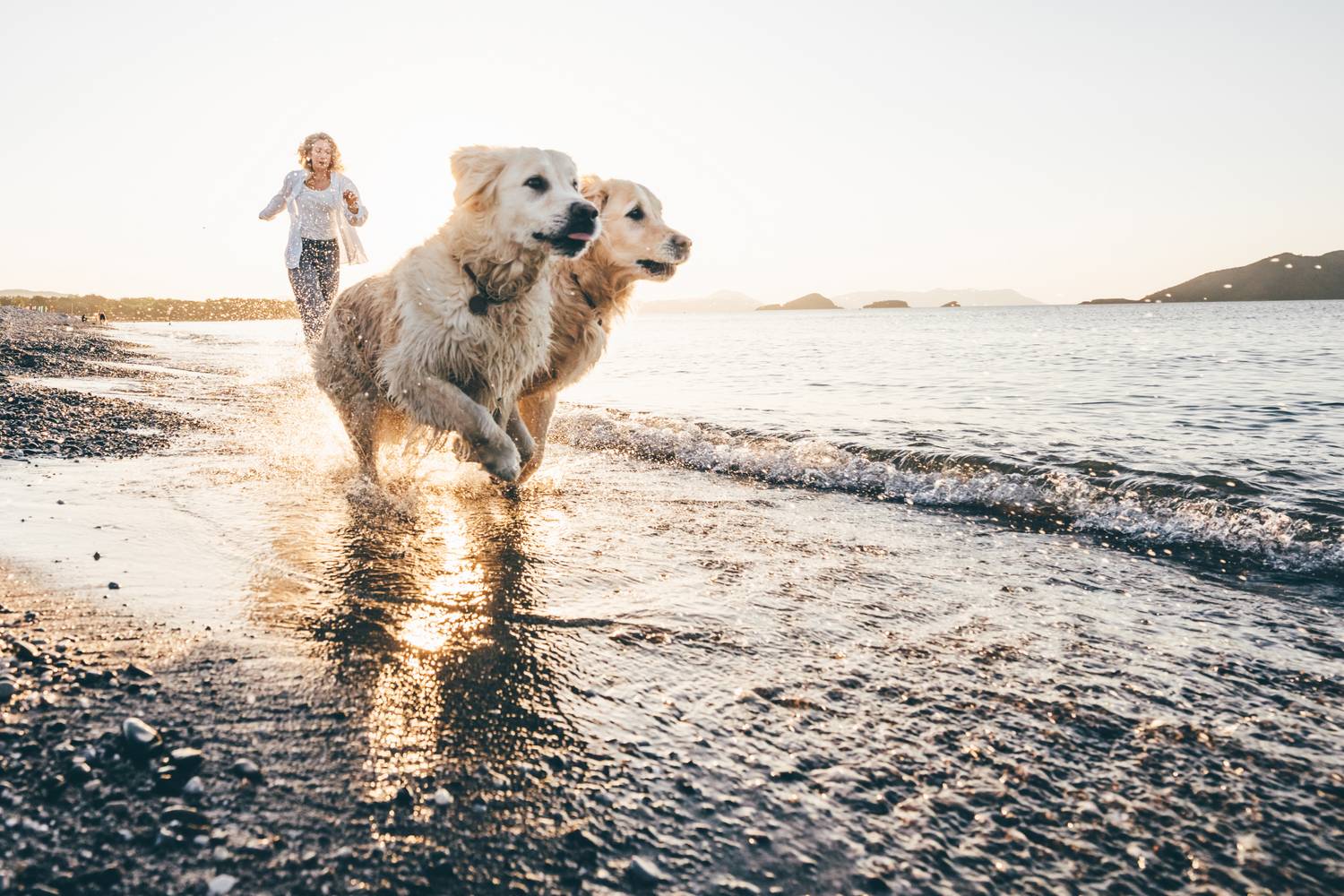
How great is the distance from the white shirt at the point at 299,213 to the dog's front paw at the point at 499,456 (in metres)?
3.73

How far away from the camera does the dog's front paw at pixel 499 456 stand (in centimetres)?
473

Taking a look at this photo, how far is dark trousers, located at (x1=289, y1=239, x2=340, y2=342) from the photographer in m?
7.35

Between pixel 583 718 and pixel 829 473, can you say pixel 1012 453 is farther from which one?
pixel 583 718

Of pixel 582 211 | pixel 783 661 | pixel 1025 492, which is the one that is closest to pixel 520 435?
pixel 582 211

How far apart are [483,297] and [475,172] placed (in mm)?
736

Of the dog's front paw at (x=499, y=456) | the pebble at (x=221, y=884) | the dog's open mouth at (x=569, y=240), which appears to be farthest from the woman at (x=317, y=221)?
the pebble at (x=221, y=884)

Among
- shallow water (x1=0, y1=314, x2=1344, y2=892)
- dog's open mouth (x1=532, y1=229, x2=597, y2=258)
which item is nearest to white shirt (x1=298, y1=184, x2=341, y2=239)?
shallow water (x1=0, y1=314, x2=1344, y2=892)

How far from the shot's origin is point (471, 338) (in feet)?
15.8

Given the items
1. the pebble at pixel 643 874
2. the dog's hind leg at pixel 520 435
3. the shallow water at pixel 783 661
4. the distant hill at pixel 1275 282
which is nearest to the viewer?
the pebble at pixel 643 874

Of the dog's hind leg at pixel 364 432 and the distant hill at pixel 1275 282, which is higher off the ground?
the distant hill at pixel 1275 282

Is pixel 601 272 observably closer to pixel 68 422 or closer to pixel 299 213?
pixel 299 213

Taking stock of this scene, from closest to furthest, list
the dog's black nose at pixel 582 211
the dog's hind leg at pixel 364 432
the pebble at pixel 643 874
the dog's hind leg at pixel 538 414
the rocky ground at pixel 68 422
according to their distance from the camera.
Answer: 1. the pebble at pixel 643 874
2. the dog's black nose at pixel 582 211
3. the dog's hind leg at pixel 364 432
4. the dog's hind leg at pixel 538 414
5. the rocky ground at pixel 68 422

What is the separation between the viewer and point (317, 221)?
286 inches

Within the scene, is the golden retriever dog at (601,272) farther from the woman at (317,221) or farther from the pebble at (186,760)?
the pebble at (186,760)
